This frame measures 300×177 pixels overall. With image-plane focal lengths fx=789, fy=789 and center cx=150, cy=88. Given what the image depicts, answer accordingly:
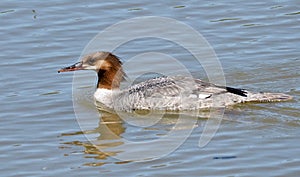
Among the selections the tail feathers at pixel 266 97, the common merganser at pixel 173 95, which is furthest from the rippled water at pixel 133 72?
the common merganser at pixel 173 95

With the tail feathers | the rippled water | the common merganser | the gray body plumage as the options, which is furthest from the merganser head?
the tail feathers

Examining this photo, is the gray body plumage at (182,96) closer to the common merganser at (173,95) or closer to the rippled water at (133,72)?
the common merganser at (173,95)

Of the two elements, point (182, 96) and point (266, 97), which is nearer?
point (266, 97)

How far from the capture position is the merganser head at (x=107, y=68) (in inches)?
513

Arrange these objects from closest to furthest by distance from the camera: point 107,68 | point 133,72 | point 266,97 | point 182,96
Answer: point 266,97
point 182,96
point 107,68
point 133,72

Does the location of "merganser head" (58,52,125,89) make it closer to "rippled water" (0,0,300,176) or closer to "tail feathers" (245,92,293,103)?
"rippled water" (0,0,300,176)

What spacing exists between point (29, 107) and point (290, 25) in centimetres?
568

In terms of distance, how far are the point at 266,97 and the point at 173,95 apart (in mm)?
1473

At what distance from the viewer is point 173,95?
12.6 metres

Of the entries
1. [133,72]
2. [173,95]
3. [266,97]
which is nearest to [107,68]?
[133,72]

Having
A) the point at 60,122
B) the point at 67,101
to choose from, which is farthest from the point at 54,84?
the point at 60,122

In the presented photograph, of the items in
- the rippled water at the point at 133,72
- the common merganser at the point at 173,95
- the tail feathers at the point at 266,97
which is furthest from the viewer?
the common merganser at the point at 173,95

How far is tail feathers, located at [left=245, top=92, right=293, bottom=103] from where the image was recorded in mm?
12281

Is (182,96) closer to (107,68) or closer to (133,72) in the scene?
(107,68)
